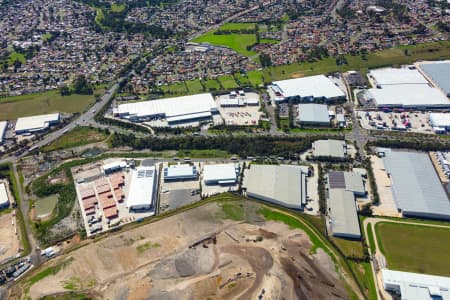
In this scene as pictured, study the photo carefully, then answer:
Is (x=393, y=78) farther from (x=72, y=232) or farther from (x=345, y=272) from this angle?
(x=72, y=232)

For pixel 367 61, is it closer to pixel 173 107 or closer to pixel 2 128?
pixel 173 107

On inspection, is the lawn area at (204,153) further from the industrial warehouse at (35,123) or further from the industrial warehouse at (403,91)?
the industrial warehouse at (403,91)

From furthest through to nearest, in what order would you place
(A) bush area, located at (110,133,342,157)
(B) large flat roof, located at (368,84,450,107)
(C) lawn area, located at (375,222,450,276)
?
(B) large flat roof, located at (368,84,450,107) < (A) bush area, located at (110,133,342,157) < (C) lawn area, located at (375,222,450,276)

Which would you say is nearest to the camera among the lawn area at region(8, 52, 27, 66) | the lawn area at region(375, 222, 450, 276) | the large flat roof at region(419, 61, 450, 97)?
the lawn area at region(375, 222, 450, 276)

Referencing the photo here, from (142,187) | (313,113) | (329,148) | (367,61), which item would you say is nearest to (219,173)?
(142,187)

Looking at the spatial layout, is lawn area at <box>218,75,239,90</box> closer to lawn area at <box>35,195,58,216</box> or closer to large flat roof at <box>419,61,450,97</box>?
lawn area at <box>35,195,58,216</box>

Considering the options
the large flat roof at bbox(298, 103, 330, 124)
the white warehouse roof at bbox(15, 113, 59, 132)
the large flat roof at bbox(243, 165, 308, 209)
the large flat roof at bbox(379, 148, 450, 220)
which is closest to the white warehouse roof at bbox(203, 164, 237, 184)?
the large flat roof at bbox(243, 165, 308, 209)
